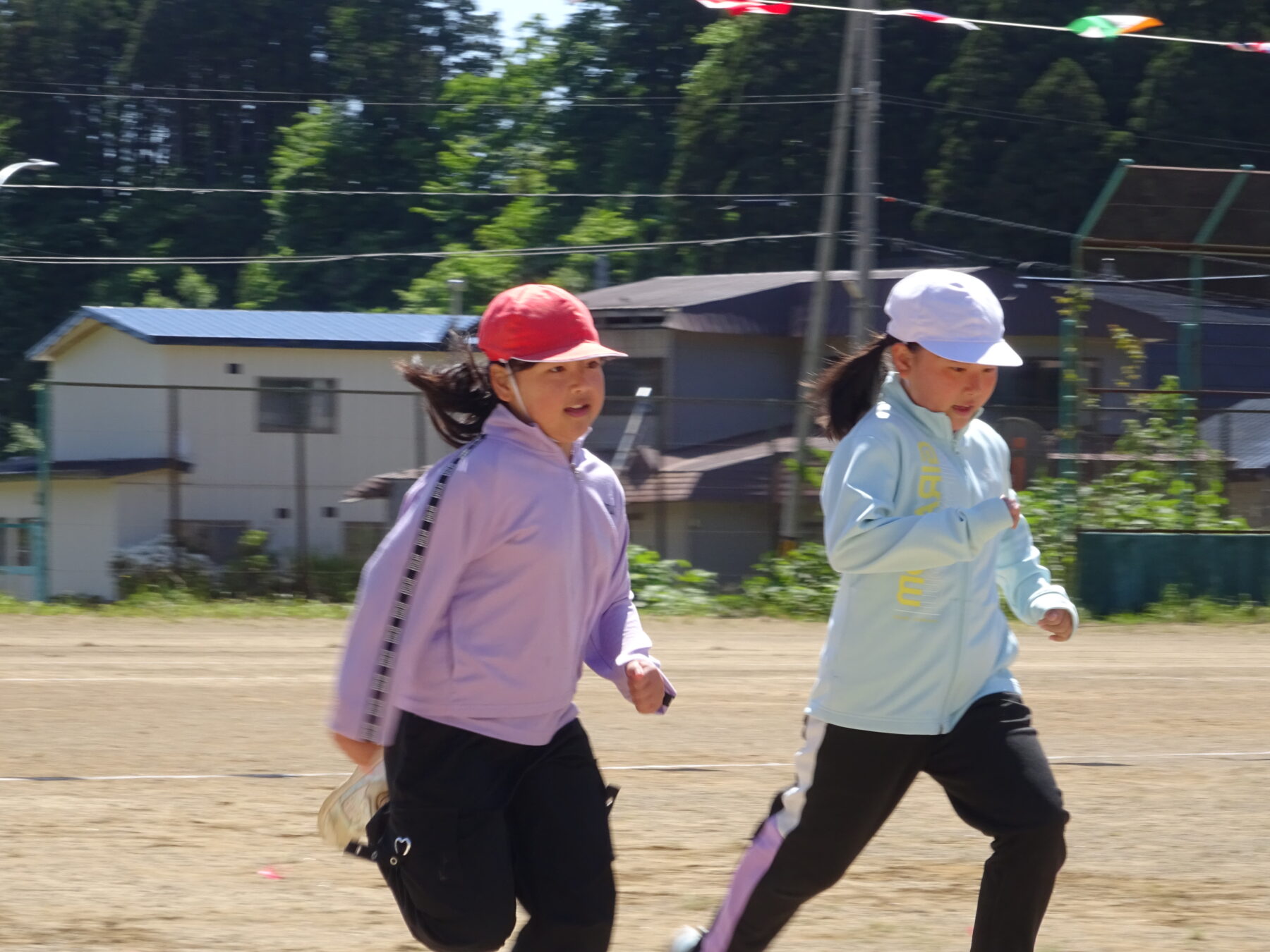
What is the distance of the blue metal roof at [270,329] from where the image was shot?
27109 mm

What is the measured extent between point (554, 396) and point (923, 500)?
855 mm

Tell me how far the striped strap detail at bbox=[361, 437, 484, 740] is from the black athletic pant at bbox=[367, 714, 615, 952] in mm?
102

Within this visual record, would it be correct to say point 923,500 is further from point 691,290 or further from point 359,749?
point 691,290

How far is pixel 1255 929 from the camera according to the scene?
4.71 meters

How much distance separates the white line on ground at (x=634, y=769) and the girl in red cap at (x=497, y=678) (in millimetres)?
3664

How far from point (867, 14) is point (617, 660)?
16917 millimetres

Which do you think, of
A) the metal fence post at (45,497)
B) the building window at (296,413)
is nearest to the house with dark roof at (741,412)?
the building window at (296,413)

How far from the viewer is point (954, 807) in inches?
148

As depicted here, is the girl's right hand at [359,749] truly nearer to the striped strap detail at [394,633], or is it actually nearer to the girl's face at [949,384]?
the striped strap detail at [394,633]

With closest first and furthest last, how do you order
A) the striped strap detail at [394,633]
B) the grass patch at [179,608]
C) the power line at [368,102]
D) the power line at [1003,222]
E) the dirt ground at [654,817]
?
1. the striped strap detail at [394,633]
2. the dirt ground at [654,817]
3. the grass patch at [179,608]
4. the power line at [1003,222]
5. the power line at [368,102]

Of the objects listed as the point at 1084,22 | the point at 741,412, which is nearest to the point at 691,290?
the point at 741,412

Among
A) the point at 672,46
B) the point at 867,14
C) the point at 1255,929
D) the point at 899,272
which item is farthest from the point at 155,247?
the point at 1255,929

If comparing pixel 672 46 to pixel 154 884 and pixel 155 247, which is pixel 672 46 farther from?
pixel 154 884

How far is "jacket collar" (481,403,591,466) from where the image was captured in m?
3.47
